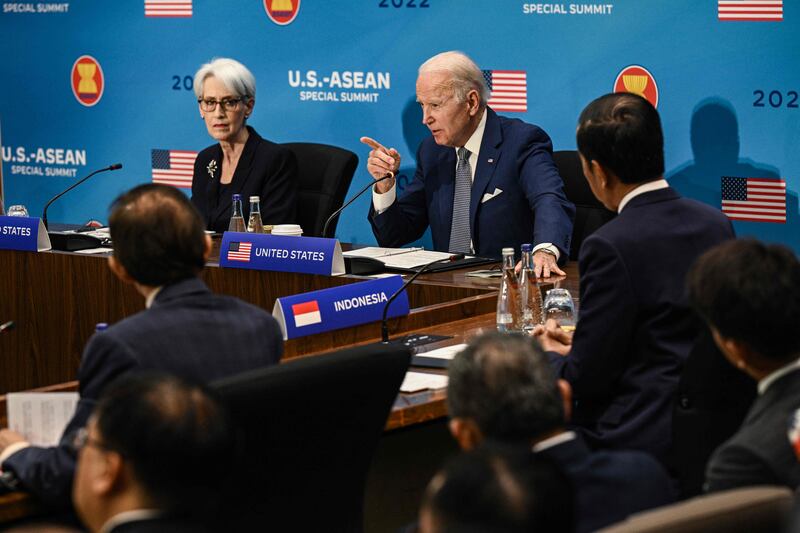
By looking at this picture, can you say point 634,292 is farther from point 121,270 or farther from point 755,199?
point 755,199

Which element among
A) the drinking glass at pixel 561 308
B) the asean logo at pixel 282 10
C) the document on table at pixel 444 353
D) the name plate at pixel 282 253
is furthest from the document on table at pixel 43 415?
the asean logo at pixel 282 10

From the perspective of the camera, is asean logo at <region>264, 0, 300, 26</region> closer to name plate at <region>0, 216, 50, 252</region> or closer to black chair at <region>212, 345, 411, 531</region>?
name plate at <region>0, 216, 50, 252</region>

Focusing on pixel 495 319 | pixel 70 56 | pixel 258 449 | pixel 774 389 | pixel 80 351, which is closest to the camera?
pixel 774 389

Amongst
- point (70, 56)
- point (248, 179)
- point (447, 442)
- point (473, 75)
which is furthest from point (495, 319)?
point (70, 56)

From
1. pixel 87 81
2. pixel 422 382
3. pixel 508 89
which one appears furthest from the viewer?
pixel 87 81

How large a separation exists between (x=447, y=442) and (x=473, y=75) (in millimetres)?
2044

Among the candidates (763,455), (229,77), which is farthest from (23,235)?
(763,455)

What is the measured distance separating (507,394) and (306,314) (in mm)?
1497

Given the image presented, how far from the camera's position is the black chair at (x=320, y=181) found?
5461mm

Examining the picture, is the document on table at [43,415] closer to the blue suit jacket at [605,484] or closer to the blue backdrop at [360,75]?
the blue suit jacket at [605,484]

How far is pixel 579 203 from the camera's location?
4.93m

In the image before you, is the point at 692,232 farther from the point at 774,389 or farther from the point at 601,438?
the point at 774,389

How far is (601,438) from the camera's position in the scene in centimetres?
272

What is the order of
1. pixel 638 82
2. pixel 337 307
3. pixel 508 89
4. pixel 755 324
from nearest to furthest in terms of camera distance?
pixel 755 324, pixel 337 307, pixel 638 82, pixel 508 89
